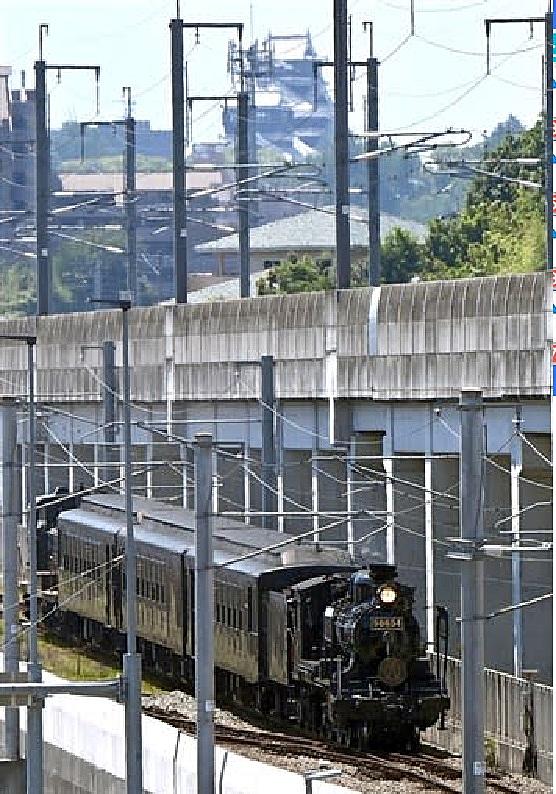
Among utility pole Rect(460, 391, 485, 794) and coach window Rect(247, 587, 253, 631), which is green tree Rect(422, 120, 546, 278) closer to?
coach window Rect(247, 587, 253, 631)

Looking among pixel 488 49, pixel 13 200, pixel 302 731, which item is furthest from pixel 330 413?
pixel 13 200

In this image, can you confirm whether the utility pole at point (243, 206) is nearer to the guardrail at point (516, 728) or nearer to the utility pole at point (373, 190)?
the utility pole at point (373, 190)

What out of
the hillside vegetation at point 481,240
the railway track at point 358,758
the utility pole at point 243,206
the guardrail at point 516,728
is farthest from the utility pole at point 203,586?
the hillside vegetation at point 481,240

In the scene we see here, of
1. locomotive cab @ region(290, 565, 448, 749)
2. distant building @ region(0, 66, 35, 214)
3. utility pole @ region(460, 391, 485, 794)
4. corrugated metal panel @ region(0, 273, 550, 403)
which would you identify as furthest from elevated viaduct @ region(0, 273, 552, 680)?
distant building @ region(0, 66, 35, 214)

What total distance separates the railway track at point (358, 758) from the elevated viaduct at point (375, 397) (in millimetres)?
2818

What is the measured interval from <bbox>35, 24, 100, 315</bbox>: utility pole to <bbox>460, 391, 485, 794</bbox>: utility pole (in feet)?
123

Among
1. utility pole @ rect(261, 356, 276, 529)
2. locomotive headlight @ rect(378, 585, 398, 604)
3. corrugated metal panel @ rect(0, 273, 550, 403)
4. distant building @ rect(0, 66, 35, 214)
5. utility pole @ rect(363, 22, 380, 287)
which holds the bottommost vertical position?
locomotive headlight @ rect(378, 585, 398, 604)

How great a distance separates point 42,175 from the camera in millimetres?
60531

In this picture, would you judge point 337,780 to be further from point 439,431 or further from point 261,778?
point 439,431

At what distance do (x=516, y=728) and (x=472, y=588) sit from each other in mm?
7214

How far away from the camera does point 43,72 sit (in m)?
62.0

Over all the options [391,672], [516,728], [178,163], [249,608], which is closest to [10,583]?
[249,608]

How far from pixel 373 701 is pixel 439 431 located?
28.9ft

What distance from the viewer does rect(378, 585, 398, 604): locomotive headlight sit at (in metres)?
29.0
